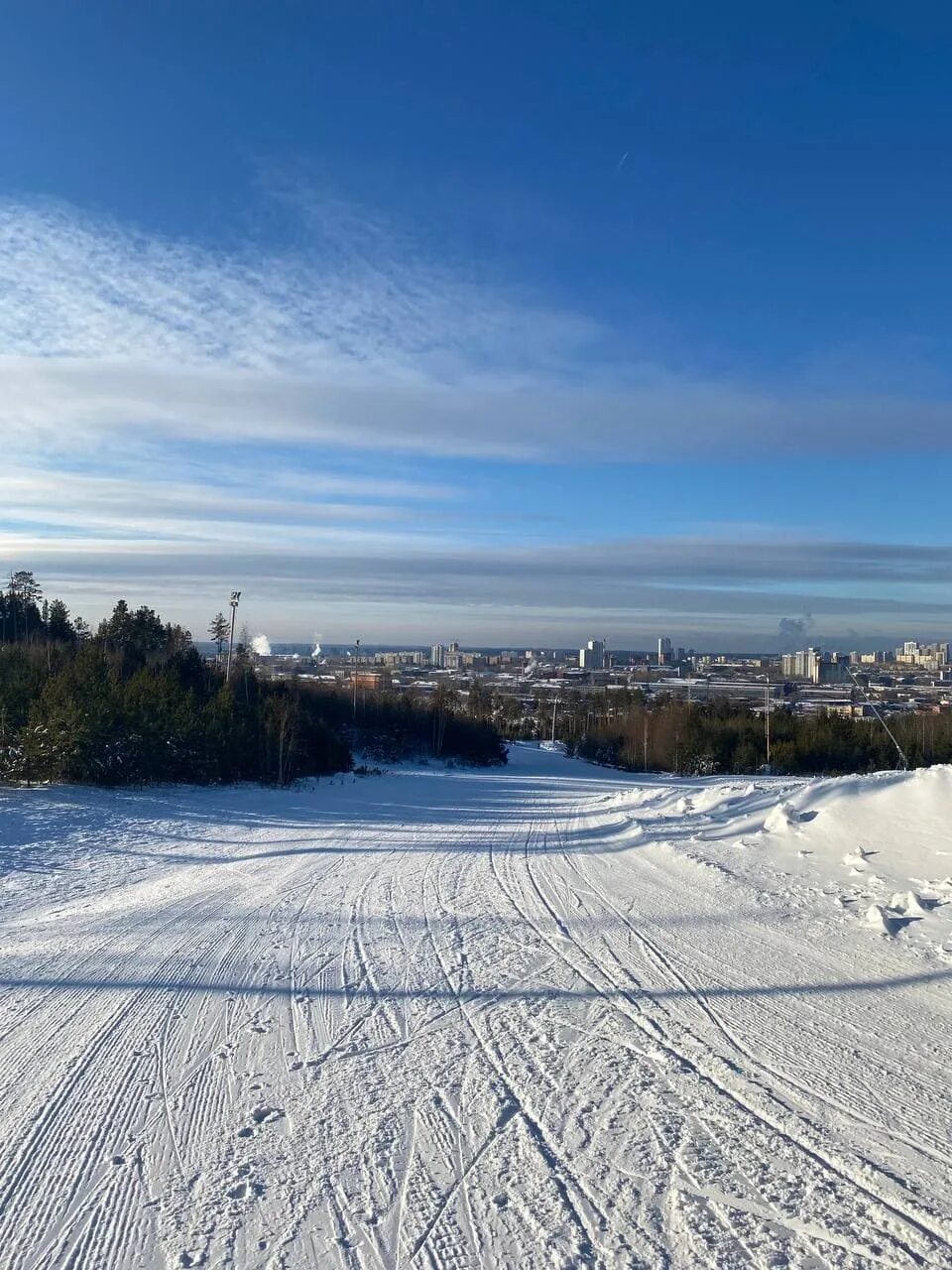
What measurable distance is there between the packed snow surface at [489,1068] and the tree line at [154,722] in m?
9.60


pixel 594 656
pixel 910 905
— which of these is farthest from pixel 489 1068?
pixel 594 656

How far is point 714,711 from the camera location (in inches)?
2147

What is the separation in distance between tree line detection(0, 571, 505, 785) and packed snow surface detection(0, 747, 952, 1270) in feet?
31.5

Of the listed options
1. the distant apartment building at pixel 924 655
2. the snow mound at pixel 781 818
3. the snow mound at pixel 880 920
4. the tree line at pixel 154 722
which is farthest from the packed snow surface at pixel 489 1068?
the distant apartment building at pixel 924 655

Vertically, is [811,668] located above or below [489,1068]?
above

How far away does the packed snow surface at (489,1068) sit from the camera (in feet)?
12.0

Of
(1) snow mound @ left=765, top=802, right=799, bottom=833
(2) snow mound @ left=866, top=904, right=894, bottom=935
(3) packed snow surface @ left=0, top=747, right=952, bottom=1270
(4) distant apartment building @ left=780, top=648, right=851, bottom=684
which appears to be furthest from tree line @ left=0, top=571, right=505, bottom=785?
(4) distant apartment building @ left=780, top=648, right=851, bottom=684

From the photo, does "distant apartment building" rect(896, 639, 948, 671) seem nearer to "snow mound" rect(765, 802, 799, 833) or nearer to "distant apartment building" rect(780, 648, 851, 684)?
"distant apartment building" rect(780, 648, 851, 684)

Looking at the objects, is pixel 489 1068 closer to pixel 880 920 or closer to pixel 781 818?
pixel 880 920

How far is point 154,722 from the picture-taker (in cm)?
2298

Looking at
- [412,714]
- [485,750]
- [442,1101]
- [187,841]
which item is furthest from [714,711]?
[442,1101]

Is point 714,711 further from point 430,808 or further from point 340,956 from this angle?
point 340,956

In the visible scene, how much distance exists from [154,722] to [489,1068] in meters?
19.4

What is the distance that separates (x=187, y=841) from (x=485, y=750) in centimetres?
3846
